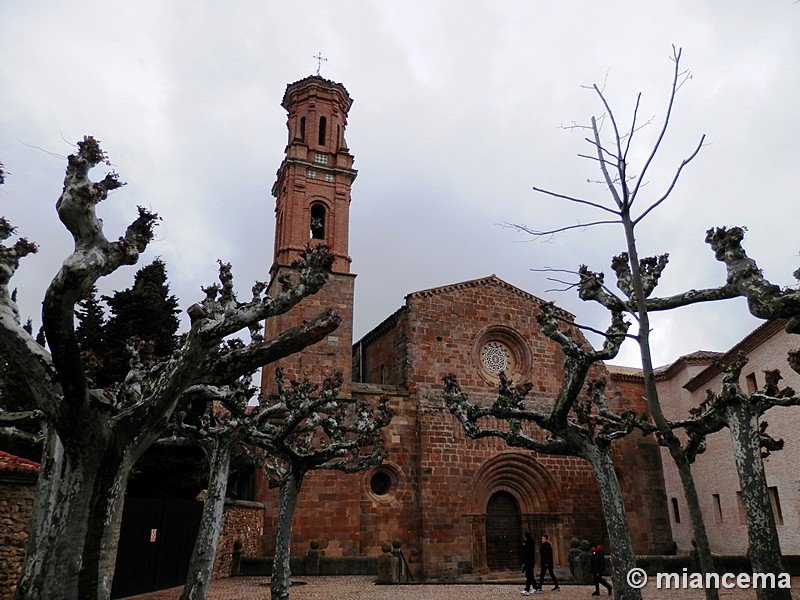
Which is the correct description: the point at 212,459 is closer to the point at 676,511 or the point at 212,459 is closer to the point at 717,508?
the point at 717,508

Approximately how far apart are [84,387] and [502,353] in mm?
21339

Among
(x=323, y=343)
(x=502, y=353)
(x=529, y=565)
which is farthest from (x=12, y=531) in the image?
(x=502, y=353)

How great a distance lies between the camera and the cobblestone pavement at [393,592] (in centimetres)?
1407

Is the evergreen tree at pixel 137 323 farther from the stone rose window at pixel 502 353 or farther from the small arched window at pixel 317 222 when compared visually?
the stone rose window at pixel 502 353

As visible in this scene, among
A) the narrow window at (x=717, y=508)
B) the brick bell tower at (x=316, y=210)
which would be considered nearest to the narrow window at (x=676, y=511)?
the narrow window at (x=717, y=508)

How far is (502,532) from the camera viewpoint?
75.0 ft

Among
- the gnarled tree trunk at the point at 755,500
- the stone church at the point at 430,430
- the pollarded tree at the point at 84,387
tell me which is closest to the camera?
the pollarded tree at the point at 84,387

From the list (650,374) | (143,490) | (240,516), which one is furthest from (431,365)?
(650,374)

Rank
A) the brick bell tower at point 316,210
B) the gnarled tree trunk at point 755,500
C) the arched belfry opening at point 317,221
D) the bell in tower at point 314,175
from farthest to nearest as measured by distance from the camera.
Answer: the arched belfry opening at point 317,221 → the bell in tower at point 314,175 → the brick bell tower at point 316,210 → the gnarled tree trunk at point 755,500

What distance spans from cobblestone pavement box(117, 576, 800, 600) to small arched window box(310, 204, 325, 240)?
43.4 feet

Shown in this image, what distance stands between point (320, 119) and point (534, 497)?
61.4 ft

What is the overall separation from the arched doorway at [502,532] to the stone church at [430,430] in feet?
0.15

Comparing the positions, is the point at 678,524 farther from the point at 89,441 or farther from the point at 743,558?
the point at 89,441

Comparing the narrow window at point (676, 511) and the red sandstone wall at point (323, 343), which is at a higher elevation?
the red sandstone wall at point (323, 343)
